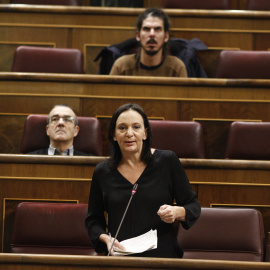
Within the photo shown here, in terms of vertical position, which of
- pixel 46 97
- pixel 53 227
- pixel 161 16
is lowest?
pixel 53 227

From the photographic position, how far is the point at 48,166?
74 centimetres

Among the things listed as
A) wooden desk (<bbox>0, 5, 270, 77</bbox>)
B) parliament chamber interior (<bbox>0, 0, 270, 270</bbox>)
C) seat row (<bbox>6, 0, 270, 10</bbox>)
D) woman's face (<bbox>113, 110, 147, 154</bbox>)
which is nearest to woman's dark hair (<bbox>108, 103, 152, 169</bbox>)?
woman's face (<bbox>113, 110, 147, 154</bbox>)

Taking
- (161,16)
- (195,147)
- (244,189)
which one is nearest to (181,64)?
(161,16)

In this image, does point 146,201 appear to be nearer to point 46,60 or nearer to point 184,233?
point 184,233

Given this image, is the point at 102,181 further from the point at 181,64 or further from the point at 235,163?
the point at 181,64

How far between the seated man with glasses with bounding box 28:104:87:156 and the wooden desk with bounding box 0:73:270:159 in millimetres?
62

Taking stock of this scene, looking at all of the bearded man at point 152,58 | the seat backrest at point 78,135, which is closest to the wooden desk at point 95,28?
the bearded man at point 152,58

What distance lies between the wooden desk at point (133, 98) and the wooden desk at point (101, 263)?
0.45 meters

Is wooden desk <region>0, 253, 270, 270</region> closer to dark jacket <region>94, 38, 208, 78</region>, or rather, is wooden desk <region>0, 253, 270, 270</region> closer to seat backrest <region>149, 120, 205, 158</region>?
seat backrest <region>149, 120, 205, 158</region>

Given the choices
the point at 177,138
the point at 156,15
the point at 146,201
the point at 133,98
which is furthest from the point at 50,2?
the point at 146,201

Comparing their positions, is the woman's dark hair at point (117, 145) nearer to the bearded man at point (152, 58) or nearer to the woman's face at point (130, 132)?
the woman's face at point (130, 132)

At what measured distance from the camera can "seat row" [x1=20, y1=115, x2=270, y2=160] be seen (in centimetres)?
84

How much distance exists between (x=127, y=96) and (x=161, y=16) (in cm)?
19

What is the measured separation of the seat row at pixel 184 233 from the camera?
2.13 feet
